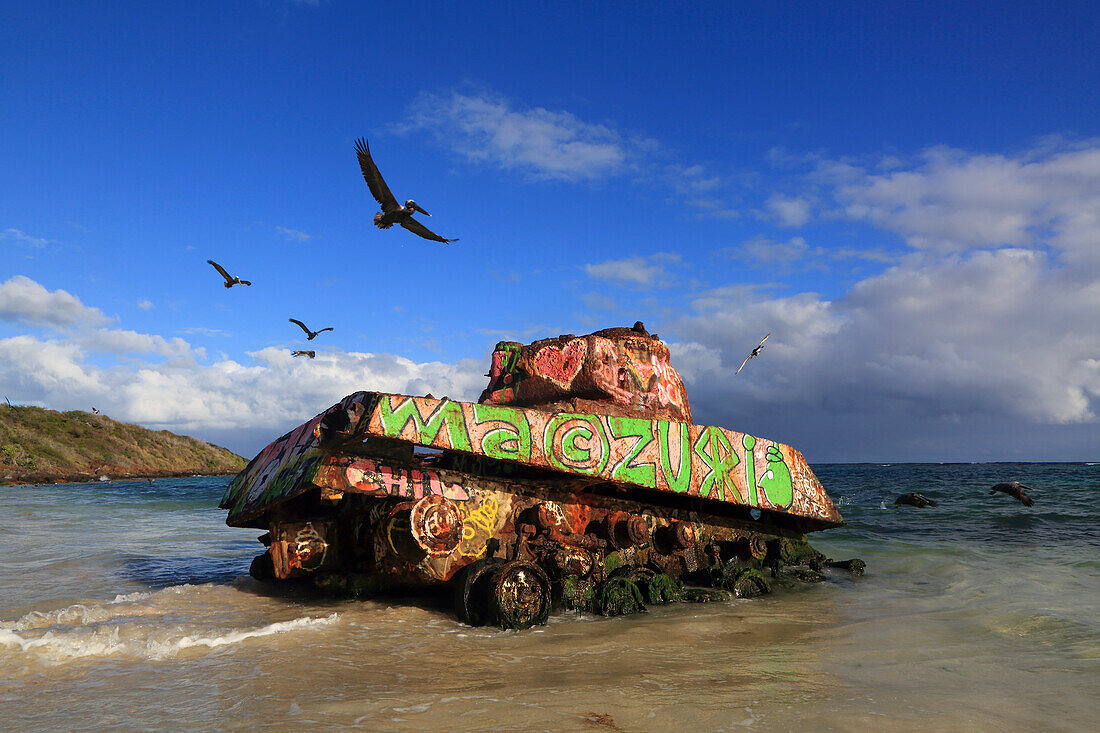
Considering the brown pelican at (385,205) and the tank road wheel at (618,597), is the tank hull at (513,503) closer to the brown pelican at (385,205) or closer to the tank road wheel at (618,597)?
the tank road wheel at (618,597)

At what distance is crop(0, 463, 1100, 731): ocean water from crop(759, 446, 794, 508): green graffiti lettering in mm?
1071

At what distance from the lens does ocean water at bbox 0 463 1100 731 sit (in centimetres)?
368

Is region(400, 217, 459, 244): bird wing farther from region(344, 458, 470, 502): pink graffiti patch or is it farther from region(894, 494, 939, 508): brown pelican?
region(894, 494, 939, 508): brown pelican

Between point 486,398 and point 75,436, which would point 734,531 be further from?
point 75,436

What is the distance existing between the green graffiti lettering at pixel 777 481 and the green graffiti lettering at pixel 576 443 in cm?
224

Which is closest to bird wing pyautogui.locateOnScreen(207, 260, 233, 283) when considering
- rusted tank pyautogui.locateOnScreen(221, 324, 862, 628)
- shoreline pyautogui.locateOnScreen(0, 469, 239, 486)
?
rusted tank pyautogui.locateOnScreen(221, 324, 862, 628)

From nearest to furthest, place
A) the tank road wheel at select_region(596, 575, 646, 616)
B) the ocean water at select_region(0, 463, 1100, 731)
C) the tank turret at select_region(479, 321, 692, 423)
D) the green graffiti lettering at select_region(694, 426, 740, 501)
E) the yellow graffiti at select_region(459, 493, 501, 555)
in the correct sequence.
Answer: the ocean water at select_region(0, 463, 1100, 731) < the yellow graffiti at select_region(459, 493, 501, 555) < the tank road wheel at select_region(596, 575, 646, 616) < the green graffiti lettering at select_region(694, 426, 740, 501) < the tank turret at select_region(479, 321, 692, 423)

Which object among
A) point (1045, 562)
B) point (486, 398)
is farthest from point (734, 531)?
point (1045, 562)

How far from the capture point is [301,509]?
7125mm

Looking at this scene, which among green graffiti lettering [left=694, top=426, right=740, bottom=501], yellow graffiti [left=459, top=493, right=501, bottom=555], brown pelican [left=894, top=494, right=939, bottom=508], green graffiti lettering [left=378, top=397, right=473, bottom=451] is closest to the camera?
green graffiti lettering [left=378, top=397, right=473, bottom=451]

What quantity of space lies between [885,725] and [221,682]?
3.72 meters

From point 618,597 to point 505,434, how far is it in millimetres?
1931

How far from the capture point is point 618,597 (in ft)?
21.3

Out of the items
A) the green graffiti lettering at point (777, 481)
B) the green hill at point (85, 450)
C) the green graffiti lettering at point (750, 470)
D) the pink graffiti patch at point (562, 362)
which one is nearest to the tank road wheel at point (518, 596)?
the pink graffiti patch at point (562, 362)
